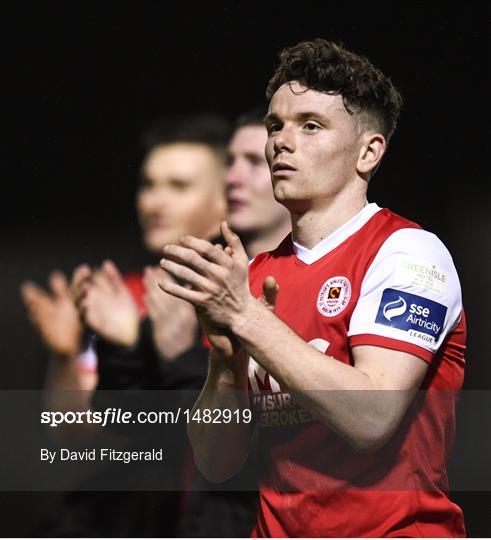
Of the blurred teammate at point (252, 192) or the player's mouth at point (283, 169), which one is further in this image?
the blurred teammate at point (252, 192)

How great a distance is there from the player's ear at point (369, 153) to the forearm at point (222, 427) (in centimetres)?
56

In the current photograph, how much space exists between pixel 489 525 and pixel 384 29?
196cm

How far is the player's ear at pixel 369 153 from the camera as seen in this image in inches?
81.8

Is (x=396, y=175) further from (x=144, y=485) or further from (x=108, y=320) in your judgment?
(x=144, y=485)

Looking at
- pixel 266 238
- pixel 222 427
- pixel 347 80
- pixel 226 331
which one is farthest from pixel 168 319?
pixel 226 331

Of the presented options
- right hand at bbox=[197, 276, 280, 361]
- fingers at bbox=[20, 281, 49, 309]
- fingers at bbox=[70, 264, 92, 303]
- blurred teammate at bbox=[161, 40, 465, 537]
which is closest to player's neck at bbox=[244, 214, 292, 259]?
fingers at bbox=[70, 264, 92, 303]

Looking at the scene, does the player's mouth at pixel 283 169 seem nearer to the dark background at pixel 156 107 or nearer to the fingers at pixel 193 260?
the fingers at pixel 193 260

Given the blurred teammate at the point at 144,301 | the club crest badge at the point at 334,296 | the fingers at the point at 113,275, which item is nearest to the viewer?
the club crest badge at the point at 334,296

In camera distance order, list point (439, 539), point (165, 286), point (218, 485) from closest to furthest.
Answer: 1. point (165, 286)
2. point (439, 539)
3. point (218, 485)

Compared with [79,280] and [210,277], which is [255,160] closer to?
[79,280]

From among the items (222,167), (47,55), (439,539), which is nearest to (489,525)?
(439,539)

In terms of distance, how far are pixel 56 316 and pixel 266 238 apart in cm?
89

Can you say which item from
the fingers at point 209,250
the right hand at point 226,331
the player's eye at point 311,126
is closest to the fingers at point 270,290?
the right hand at point 226,331

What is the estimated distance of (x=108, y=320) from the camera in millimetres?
3500
